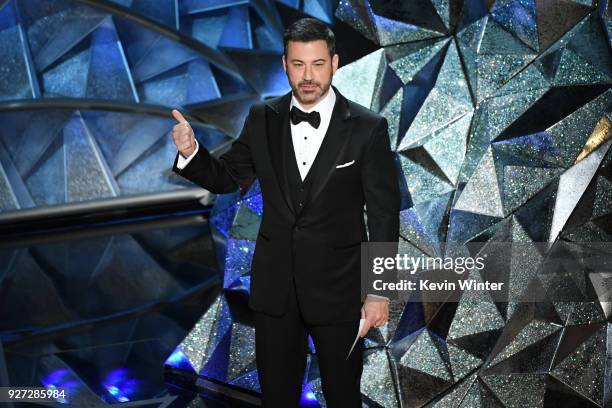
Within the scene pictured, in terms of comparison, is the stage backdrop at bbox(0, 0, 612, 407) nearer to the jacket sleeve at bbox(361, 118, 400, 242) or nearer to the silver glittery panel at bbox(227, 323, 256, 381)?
the silver glittery panel at bbox(227, 323, 256, 381)

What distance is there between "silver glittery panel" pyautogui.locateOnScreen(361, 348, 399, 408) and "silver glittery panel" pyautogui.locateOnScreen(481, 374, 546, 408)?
39 centimetres

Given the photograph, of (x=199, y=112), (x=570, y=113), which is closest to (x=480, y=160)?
(x=570, y=113)

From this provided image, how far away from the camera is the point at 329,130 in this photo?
2553 millimetres

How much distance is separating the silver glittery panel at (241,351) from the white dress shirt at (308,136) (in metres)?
1.58

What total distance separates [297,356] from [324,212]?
45cm

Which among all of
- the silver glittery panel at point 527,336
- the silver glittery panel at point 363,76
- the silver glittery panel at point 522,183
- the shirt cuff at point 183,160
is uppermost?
the silver glittery panel at point 363,76

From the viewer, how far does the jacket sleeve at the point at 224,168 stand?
2.58 metres

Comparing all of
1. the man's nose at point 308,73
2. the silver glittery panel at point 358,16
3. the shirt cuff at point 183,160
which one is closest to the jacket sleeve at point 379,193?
the man's nose at point 308,73

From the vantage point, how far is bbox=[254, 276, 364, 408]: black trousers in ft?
8.52

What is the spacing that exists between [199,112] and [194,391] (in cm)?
340

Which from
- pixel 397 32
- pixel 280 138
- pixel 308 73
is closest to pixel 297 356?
pixel 280 138

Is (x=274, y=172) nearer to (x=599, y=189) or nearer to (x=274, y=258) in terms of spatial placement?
(x=274, y=258)

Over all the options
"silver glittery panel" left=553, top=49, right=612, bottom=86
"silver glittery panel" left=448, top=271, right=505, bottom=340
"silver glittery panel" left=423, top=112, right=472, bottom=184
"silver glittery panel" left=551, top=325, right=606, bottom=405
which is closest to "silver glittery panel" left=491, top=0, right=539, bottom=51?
"silver glittery panel" left=553, top=49, right=612, bottom=86

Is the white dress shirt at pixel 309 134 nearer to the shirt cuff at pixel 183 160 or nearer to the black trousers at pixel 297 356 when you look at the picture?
the shirt cuff at pixel 183 160
